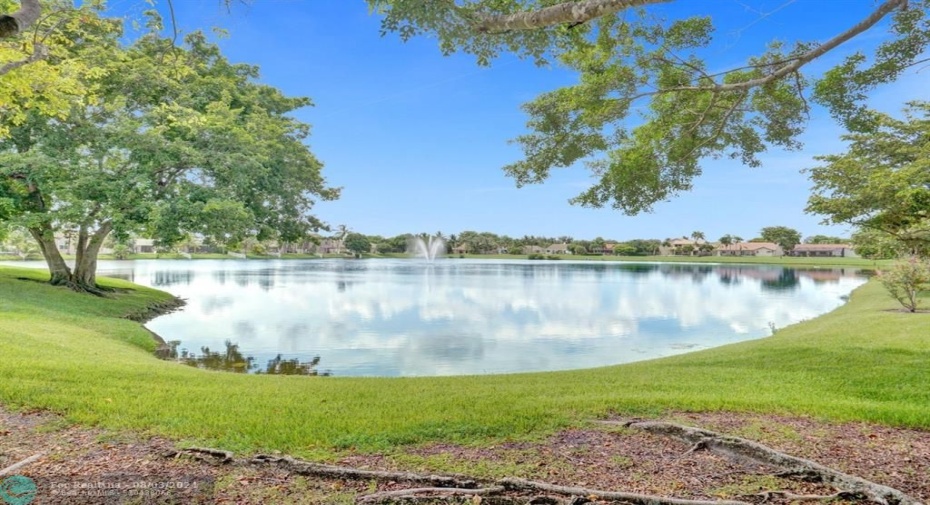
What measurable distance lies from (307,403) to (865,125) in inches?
341

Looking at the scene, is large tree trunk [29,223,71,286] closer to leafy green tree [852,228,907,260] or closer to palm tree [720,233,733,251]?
leafy green tree [852,228,907,260]

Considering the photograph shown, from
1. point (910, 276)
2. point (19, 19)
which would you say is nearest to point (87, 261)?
point (19, 19)

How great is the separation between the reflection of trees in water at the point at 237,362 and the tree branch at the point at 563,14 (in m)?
8.49

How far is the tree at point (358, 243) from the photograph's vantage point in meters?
124

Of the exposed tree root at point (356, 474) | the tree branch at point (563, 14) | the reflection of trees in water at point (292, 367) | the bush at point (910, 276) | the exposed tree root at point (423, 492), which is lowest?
the reflection of trees in water at point (292, 367)

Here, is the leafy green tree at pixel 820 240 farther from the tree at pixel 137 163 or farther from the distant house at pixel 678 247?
the tree at pixel 137 163

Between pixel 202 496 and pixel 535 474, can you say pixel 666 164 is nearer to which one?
pixel 535 474

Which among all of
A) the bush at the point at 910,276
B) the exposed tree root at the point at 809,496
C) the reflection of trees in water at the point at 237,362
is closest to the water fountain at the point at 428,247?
the bush at the point at 910,276

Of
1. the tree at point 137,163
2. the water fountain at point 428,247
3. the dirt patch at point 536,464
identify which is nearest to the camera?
the dirt patch at point 536,464

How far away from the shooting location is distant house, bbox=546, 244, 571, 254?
140 meters

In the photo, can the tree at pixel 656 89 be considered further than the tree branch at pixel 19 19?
Yes

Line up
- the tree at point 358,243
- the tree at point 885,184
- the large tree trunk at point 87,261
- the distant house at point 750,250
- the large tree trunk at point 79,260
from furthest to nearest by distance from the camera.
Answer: the distant house at point 750,250 < the tree at point 358,243 < the large tree trunk at point 87,261 < the large tree trunk at point 79,260 < the tree at point 885,184

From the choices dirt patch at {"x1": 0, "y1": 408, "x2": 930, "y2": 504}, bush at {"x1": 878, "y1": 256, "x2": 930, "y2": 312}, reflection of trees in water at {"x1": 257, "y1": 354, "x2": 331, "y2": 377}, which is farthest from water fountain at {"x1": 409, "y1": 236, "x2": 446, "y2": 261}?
dirt patch at {"x1": 0, "y1": 408, "x2": 930, "y2": 504}

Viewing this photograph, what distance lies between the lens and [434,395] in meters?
6.36
